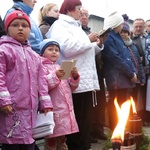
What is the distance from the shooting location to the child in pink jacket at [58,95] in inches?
125

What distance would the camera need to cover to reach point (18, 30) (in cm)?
271

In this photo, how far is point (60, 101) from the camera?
323 centimetres

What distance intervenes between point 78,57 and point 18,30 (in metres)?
1.14

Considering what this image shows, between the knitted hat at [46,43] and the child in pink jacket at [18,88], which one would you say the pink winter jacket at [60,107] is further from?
the child in pink jacket at [18,88]

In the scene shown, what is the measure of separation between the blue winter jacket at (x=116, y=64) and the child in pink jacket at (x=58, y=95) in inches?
53.2

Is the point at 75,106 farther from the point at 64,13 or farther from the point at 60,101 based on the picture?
the point at 64,13

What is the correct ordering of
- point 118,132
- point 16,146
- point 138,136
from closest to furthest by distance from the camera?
point 118,132 < point 138,136 < point 16,146

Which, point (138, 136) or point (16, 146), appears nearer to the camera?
point (138, 136)

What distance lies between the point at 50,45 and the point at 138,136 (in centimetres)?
207

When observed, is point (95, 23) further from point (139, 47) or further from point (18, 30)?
point (18, 30)

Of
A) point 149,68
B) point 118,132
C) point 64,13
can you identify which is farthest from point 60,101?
point 149,68

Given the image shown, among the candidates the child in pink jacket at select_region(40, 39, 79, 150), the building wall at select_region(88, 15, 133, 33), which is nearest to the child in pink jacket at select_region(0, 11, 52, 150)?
the child in pink jacket at select_region(40, 39, 79, 150)

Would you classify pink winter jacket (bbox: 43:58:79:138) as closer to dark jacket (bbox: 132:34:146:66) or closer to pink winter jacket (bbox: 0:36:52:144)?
pink winter jacket (bbox: 0:36:52:144)

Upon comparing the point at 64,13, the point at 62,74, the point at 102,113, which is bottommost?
the point at 102,113
